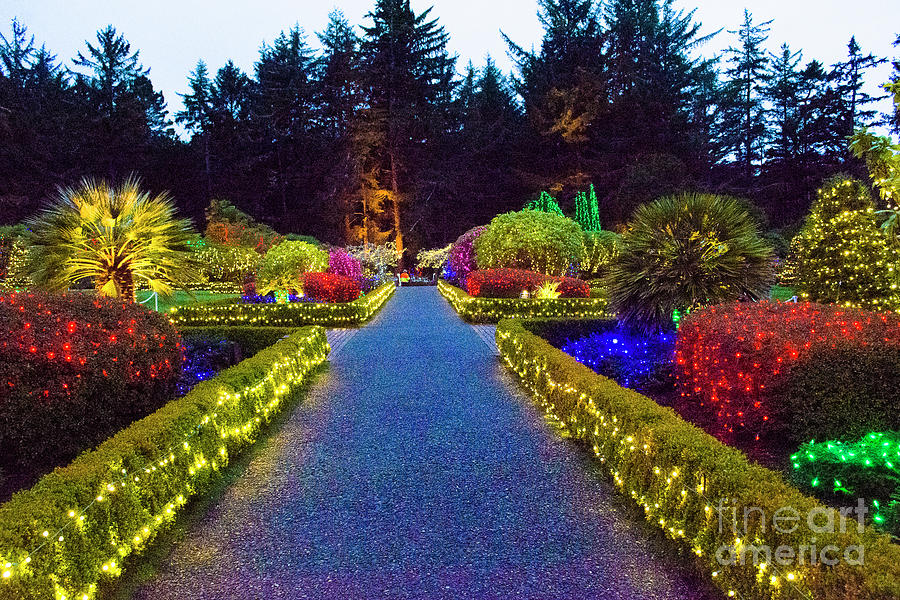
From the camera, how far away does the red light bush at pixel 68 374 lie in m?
4.73

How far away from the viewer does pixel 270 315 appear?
14.5 m

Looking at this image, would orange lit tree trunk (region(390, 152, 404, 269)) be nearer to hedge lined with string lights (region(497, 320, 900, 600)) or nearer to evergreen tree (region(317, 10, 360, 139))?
evergreen tree (region(317, 10, 360, 139))

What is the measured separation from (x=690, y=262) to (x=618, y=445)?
5071 mm

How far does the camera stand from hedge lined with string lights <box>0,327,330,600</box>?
2.59 meters

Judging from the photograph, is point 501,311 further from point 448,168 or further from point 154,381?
point 448,168

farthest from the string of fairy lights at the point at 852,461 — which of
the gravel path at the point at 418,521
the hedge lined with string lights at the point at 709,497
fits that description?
the gravel path at the point at 418,521

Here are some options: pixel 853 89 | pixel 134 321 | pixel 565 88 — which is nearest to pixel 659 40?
pixel 565 88

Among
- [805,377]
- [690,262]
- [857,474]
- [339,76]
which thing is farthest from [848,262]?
[339,76]

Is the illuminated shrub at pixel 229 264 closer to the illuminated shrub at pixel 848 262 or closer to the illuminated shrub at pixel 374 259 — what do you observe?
the illuminated shrub at pixel 374 259

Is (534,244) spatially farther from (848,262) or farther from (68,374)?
(68,374)

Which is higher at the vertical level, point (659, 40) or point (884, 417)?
point (659, 40)

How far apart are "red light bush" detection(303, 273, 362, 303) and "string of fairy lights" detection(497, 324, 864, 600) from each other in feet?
29.7

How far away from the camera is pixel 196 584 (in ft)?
10.2

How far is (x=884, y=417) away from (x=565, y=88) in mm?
38311
